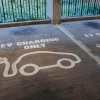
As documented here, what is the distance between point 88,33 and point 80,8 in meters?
1.01

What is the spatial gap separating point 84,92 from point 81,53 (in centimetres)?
101

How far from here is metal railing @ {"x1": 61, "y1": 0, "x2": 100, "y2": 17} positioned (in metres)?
4.51

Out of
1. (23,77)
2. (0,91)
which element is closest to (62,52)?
(23,77)

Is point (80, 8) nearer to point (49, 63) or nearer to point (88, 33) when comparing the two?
point (88, 33)

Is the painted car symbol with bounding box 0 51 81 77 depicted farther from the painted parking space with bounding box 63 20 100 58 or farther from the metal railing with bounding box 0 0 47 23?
the metal railing with bounding box 0 0 47 23

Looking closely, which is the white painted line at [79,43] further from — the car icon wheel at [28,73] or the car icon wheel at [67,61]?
the car icon wheel at [28,73]

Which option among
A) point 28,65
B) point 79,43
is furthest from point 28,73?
point 79,43

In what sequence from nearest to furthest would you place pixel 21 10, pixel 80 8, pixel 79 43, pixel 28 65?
pixel 28 65, pixel 79 43, pixel 21 10, pixel 80 8

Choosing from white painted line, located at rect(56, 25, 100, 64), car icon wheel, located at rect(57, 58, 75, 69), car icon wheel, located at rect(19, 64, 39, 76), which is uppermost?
white painted line, located at rect(56, 25, 100, 64)

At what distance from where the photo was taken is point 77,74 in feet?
8.71

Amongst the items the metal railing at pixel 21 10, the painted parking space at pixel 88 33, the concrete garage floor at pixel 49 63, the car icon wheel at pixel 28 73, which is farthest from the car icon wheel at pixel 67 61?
the metal railing at pixel 21 10

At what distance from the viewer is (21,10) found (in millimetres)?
4340

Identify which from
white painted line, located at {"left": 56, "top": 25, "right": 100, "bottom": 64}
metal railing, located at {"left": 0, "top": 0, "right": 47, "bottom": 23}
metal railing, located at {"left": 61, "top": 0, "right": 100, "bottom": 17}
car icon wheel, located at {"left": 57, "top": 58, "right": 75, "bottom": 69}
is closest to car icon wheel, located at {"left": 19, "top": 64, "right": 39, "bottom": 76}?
car icon wheel, located at {"left": 57, "top": 58, "right": 75, "bottom": 69}

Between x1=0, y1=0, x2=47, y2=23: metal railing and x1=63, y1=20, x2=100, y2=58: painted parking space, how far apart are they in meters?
0.73
